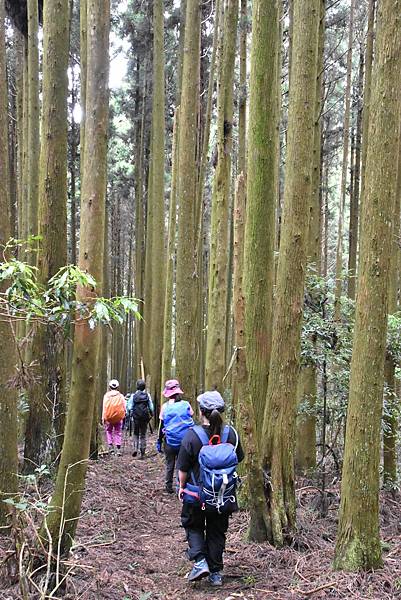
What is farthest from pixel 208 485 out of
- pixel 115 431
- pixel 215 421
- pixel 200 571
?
pixel 115 431

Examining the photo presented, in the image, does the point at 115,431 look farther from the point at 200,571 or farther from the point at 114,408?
the point at 200,571

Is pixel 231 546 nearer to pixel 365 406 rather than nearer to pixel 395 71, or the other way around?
pixel 365 406

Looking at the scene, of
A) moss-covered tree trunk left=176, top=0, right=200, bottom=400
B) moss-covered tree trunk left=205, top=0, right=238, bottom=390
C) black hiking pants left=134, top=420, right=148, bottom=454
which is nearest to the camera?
moss-covered tree trunk left=205, top=0, right=238, bottom=390

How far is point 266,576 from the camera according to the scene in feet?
15.6

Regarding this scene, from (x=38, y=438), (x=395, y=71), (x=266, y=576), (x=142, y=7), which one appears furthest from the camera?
(x=142, y=7)

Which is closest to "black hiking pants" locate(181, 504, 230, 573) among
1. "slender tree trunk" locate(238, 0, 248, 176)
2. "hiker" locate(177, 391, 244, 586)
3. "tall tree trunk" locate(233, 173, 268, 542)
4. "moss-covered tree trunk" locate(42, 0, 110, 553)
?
"hiker" locate(177, 391, 244, 586)

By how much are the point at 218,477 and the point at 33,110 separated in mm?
7969

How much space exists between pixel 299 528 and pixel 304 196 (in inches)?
134

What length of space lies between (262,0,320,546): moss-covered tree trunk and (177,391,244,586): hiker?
0.83m

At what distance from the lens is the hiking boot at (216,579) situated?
4713mm

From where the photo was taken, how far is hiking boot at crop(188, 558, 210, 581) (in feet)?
15.4

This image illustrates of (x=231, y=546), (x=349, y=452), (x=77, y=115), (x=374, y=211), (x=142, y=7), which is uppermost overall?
(x=142, y=7)

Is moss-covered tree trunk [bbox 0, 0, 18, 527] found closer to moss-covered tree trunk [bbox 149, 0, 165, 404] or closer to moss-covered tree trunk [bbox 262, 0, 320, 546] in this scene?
moss-covered tree trunk [bbox 262, 0, 320, 546]

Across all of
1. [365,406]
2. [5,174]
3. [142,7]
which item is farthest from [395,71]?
[142,7]
